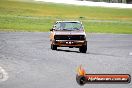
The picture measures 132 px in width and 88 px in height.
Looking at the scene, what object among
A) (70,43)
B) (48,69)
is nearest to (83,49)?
(70,43)

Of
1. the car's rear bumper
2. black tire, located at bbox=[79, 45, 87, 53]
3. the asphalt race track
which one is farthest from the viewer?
black tire, located at bbox=[79, 45, 87, 53]

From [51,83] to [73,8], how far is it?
6972 centimetres

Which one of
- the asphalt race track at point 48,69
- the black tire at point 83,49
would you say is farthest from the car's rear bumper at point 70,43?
the asphalt race track at point 48,69

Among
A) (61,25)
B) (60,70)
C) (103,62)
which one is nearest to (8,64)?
(60,70)

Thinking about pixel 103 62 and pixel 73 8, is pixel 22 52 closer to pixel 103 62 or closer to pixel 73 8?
pixel 103 62

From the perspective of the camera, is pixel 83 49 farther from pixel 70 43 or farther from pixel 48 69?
pixel 48 69

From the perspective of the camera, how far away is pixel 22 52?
23547 mm

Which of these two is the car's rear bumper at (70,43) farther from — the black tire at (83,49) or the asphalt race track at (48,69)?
the asphalt race track at (48,69)

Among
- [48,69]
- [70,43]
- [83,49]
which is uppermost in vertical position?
[48,69]

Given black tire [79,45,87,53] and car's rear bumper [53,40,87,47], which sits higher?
car's rear bumper [53,40,87,47]

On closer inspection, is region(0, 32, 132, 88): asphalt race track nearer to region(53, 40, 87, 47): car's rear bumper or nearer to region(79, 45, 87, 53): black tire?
region(53, 40, 87, 47): car's rear bumper

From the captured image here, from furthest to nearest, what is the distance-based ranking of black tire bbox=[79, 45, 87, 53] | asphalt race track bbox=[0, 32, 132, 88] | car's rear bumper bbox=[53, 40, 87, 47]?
black tire bbox=[79, 45, 87, 53]
car's rear bumper bbox=[53, 40, 87, 47]
asphalt race track bbox=[0, 32, 132, 88]

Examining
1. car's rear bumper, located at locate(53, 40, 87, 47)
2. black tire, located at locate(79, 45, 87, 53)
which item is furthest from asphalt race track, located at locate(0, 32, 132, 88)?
black tire, located at locate(79, 45, 87, 53)

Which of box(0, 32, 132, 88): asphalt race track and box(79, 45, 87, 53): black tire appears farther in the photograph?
box(79, 45, 87, 53): black tire
